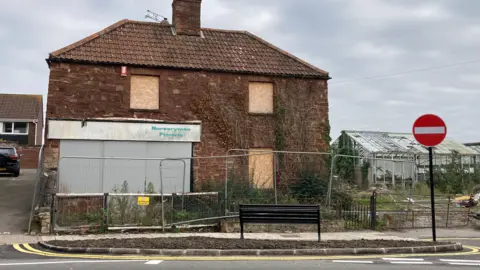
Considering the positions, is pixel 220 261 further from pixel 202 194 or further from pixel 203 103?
pixel 203 103

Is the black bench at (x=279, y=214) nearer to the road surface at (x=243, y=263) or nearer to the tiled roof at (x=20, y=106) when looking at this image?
the road surface at (x=243, y=263)

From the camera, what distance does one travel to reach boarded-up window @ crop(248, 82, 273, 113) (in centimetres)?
2119

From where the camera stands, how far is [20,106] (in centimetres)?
4831

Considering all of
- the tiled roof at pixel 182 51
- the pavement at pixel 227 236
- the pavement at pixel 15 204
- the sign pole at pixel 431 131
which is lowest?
the pavement at pixel 227 236

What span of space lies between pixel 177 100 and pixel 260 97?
394cm

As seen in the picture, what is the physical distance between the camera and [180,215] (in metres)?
14.3

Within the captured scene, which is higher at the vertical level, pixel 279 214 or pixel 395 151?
pixel 395 151

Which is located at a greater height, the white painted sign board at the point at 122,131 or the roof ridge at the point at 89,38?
the roof ridge at the point at 89,38

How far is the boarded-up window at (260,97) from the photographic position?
21188mm

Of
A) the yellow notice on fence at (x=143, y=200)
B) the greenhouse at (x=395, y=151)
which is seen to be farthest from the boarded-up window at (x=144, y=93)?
the greenhouse at (x=395, y=151)

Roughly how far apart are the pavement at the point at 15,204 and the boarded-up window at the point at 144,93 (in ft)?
19.0

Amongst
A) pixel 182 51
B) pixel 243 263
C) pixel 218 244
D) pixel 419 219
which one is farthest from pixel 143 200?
pixel 419 219

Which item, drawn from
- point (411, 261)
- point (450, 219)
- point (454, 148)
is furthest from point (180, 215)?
point (454, 148)

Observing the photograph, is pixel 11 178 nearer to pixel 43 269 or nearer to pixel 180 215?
pixel 180 215
